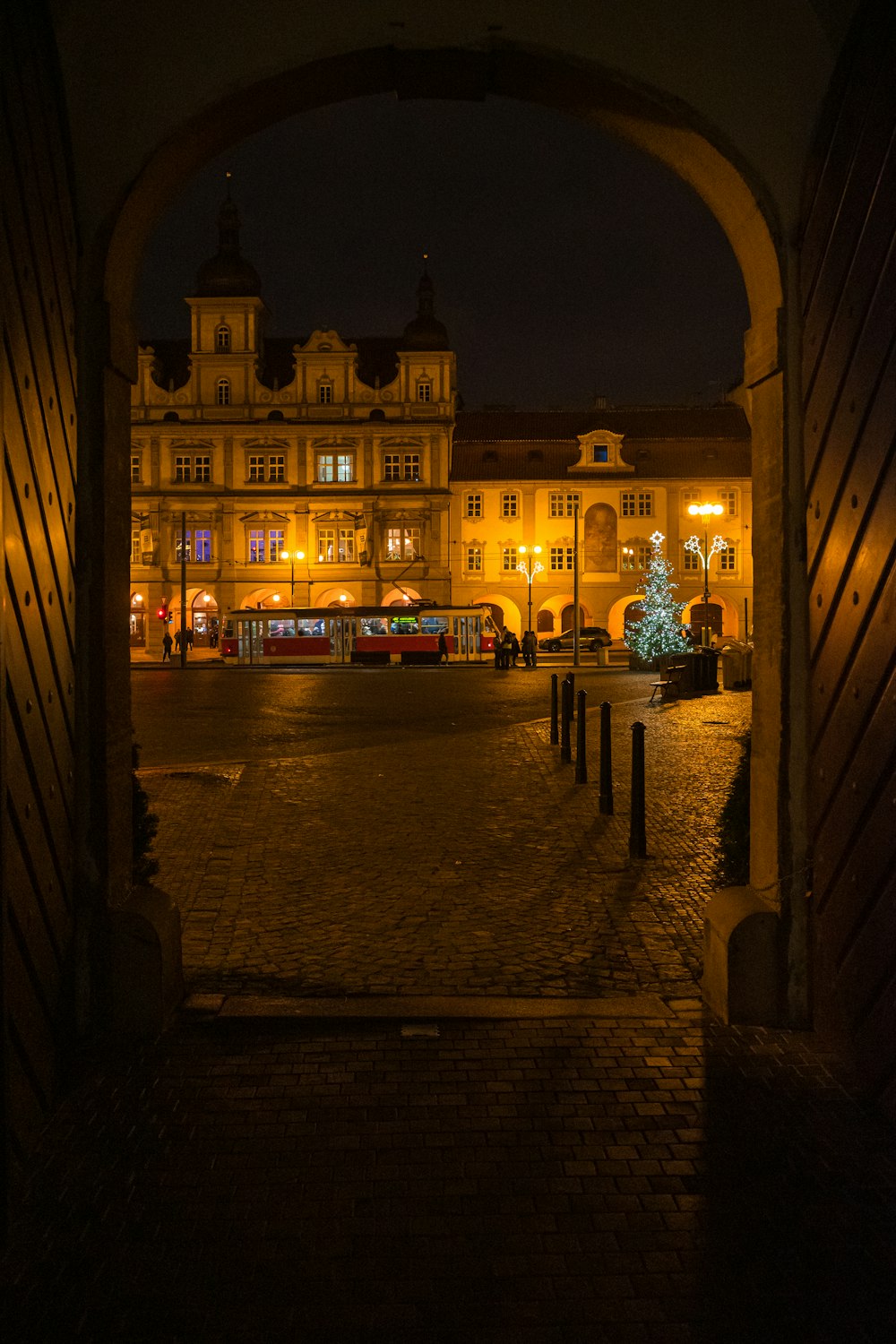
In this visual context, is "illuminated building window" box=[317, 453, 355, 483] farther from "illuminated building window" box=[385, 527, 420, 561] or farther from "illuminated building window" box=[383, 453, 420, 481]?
"illuminated building window" box=[385, 527, 420, 561]

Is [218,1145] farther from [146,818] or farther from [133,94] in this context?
[133,94]

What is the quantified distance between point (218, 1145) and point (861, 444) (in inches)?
122

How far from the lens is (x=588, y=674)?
109ft

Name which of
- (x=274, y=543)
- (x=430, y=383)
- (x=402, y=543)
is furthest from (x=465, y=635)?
(x=430, y=383)

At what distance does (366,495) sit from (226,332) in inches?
442

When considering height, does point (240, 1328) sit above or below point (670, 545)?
below

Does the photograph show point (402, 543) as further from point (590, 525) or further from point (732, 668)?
point (732, 668)

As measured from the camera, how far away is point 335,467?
54.8 meters

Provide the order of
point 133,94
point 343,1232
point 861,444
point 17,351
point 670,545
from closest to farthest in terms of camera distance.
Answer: point 343,1232 → point 17,351 → point 861,444 → point 133,94 → point 670,545

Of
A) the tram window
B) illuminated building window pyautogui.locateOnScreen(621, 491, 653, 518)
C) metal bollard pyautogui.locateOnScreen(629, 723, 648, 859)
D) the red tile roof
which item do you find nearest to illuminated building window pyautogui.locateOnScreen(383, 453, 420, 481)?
the red tile roof

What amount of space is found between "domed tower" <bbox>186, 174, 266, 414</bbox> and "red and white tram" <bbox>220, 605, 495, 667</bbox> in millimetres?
15284

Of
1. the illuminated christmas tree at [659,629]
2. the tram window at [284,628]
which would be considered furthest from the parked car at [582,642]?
the illuminated christmas tree at [659,629]

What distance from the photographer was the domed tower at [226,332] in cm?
5381

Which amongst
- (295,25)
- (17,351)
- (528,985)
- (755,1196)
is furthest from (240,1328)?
(295,25)
